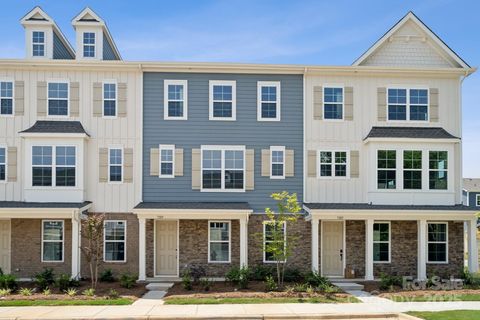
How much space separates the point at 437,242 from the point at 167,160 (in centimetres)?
1213

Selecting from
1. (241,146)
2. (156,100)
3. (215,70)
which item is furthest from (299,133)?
(156,100)

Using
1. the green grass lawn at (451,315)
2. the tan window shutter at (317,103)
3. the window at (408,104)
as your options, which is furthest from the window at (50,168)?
the green grass lawn at (451,315)

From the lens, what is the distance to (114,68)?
20.7m

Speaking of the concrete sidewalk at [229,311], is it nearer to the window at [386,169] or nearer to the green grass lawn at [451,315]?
the green grass lawn at [451,315]

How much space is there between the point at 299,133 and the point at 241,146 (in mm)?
2582

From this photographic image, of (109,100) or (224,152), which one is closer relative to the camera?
(109,100)

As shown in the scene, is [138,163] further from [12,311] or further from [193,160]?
[12,311]

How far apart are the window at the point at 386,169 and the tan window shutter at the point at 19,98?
15201mm

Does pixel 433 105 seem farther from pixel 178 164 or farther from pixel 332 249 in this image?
pixel 178 164

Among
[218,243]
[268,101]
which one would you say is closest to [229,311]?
[218,243]

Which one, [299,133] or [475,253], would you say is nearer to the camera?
[475,253]

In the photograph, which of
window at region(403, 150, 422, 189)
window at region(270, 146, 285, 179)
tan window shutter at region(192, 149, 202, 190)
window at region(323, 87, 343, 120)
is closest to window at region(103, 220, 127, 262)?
tan window shutter at region(192, 149, 202, 190)

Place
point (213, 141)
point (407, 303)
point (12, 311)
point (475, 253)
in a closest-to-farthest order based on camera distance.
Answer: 1. point (12, 311)
2. point (407, 303)
3. point (475, 253)
4. point (213, 141)

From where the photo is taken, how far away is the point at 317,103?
831 inches
